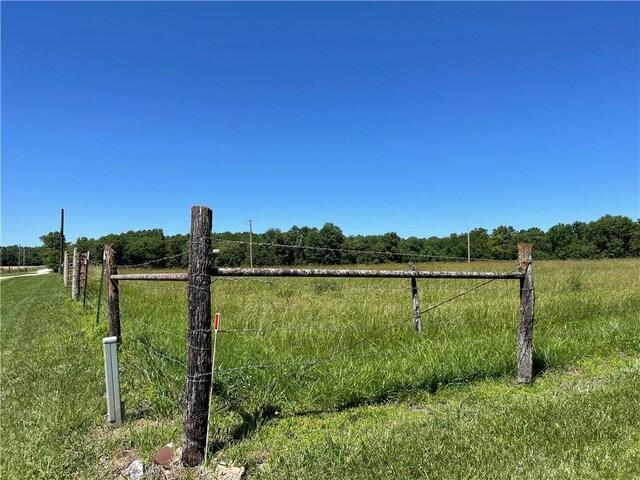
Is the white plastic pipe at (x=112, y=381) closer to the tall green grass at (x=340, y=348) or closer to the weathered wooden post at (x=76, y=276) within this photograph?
the tall green grass at (x=340, y=348)

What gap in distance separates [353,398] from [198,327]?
1.97 metres

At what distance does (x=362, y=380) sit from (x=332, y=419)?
0.75 m

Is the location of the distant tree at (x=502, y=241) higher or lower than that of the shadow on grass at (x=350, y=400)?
higher

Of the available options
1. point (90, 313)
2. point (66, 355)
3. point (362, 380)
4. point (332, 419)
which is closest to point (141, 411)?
point (332, 419)

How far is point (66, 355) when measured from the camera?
596 cm

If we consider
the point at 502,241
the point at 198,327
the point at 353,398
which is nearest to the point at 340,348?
the point at 353,398

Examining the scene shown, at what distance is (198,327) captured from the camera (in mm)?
3158

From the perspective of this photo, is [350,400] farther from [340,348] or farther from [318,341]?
[318,341]

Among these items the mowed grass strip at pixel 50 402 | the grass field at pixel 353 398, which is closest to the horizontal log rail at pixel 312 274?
the grass field at pixel 353 398

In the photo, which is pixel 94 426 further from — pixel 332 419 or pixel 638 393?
Result: pixel 638 393

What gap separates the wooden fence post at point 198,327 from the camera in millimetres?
3150

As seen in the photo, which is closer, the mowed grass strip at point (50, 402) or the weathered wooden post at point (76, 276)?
the mowed grass strip at point (50, 402)

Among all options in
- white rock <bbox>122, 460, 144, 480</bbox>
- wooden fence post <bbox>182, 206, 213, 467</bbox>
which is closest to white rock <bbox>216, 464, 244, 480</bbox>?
wooden fence post <bbox>182, 206, 213, 467</bbox>

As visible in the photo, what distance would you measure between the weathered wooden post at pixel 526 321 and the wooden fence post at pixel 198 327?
3.71 meters
